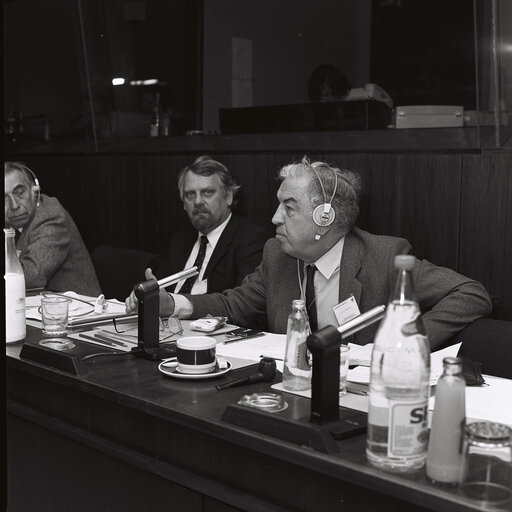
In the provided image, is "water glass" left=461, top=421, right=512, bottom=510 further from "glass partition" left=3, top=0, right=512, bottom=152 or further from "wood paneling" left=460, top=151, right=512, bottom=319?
"glass partition" left=3, top=0, right=512, bottom=152

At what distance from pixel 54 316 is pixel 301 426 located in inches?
44.2

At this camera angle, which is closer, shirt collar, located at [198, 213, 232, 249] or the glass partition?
shirt collar, located at [198, 213, 232, 249]

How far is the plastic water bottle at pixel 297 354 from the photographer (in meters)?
1.65

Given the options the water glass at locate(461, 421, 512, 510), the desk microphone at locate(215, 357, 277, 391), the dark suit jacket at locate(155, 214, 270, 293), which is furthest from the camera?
the dark suit jacket at locate(155, 214, 270, 293)

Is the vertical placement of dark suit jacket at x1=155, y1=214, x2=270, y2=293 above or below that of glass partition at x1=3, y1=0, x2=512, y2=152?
below

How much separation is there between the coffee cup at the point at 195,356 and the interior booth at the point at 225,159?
0.04 metres

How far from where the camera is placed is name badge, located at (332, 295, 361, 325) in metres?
2.39

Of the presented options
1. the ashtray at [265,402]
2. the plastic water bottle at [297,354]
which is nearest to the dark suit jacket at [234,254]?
the plastic water bottle at [297,354]

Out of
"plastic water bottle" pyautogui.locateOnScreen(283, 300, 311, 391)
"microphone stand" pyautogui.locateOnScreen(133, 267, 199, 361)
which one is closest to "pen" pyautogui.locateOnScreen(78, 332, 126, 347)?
"microphone stand" pyautogui.locateOnScreen(133, 267, 199, 361)

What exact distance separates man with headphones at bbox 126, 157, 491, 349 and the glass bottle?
1.20 metres

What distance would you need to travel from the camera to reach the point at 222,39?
663cm

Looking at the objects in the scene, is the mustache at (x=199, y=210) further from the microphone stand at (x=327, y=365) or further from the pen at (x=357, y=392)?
the microphone stand at (x=327, y=365)

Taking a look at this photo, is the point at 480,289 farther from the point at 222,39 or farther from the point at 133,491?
the point at 222,39

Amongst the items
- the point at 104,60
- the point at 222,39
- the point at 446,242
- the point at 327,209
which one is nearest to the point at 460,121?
the point at 446,242
